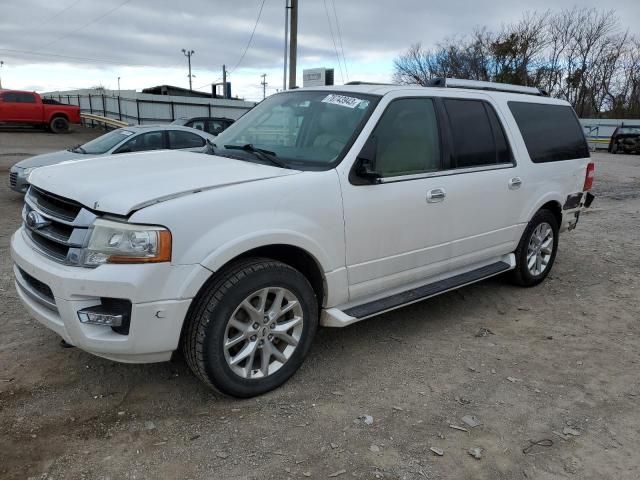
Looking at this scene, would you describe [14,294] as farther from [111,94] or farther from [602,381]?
[111,94]

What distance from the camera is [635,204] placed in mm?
10703

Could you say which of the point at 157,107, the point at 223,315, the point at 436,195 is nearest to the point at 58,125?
the point at 157,107

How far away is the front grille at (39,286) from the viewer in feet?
9.50

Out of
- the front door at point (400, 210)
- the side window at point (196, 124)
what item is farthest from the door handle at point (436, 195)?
the side window at point (196, 124)

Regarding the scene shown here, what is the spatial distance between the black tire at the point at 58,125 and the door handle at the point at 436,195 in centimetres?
2529

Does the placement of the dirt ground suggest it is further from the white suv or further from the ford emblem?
the ford emblem

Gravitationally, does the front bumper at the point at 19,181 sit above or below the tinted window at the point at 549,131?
below

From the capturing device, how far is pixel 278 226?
3.04 m

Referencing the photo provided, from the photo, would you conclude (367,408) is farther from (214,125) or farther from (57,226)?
(214,125)

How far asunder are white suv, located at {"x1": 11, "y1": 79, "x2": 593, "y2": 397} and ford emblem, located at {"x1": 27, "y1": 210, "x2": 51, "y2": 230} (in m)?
0.01

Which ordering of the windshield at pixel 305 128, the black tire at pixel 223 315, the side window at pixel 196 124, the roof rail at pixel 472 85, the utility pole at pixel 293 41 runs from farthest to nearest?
the utility pole at pixel 293 41
the side window at pixel 196 124
the roof rail at pixel 472 85
the windshield at pixel 305 128
the black tire at pixel 223 315

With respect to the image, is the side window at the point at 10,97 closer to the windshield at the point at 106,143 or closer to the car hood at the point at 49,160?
the car hood at the point at 49,160

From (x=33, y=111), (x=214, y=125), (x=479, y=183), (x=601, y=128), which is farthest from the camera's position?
(x=601, y=128)

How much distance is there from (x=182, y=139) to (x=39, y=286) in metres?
7.34
